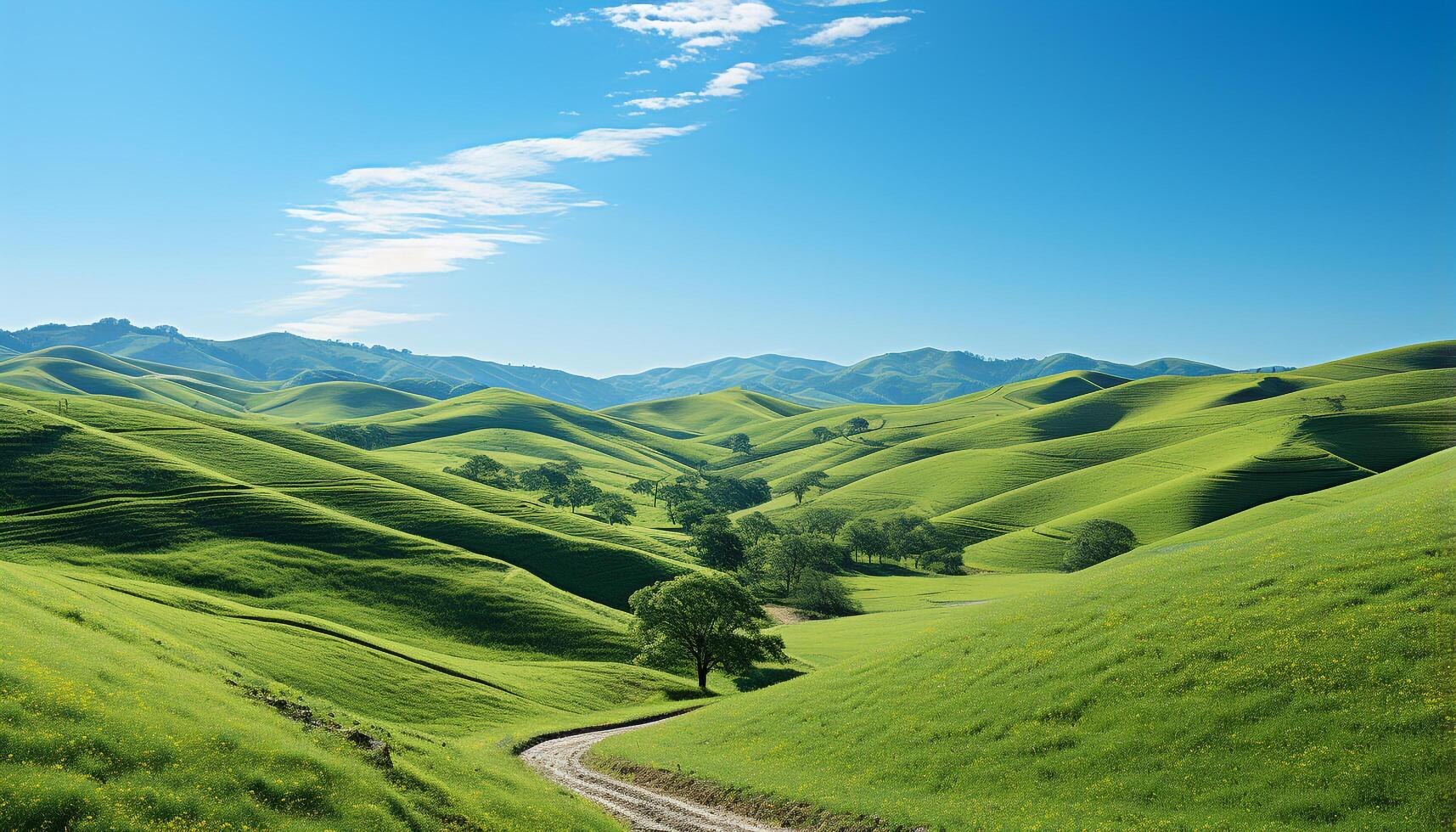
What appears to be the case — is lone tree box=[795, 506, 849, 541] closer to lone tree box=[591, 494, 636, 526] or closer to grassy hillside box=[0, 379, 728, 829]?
lone tree box=[591, 494, 636, 526]

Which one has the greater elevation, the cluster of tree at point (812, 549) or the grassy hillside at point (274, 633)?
the grassy hillside at point (274, 633)

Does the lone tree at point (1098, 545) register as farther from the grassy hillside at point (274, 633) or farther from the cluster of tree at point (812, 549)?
the grassy hillside at point (274, 633)

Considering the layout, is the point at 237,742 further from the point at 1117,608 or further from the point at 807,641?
the point at 807,641

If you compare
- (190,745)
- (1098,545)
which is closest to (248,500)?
(190,745)

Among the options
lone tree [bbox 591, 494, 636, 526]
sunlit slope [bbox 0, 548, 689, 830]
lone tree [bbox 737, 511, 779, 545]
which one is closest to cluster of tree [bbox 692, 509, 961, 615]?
lone tree [bbox 737, 511, 779, 545]

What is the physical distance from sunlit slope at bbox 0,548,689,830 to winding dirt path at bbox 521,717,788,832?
324cm

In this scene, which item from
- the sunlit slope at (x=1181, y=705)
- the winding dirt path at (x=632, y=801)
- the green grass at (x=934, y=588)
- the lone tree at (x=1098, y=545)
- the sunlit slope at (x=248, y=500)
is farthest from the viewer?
the lone tree at (x=1098, y=545)

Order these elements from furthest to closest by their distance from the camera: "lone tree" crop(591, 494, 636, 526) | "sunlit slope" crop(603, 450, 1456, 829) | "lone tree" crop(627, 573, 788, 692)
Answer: "lone tree" crop(591, 494, 636, 526), "lone tree" crop(627, 573, 788, 692), "sunlit slope" crop(603, 450, 1456, 829)

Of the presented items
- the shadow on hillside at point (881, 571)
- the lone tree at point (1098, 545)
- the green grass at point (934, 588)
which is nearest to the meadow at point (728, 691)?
the green grass at point (934, 588)

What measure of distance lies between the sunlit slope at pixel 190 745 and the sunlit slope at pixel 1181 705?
47.4ft

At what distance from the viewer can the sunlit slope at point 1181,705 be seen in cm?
2358

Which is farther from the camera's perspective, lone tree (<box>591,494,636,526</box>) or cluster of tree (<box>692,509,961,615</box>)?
lone tree (<box>591,494,636,526</box>)

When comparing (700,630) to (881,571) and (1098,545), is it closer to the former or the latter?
(881,571)

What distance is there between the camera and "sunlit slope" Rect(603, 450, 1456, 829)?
77.4ft
